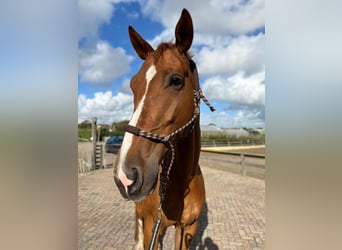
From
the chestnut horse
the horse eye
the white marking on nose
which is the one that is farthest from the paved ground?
the horse eye

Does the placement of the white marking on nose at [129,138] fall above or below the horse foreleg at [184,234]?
above

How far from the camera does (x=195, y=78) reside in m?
1.97

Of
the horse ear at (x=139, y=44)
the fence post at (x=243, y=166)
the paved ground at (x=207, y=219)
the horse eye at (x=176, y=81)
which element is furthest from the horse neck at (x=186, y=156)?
the fence post at (x=243, y=166)

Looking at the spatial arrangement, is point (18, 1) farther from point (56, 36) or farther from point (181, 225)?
point (181, 225)

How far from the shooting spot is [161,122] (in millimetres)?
1544

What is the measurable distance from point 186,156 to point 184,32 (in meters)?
0.96

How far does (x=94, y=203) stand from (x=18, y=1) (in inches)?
261

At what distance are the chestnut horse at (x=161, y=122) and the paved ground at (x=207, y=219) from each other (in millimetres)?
2717

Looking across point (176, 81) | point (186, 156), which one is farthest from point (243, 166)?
point (176, 81)

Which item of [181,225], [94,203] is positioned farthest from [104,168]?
[181,225]

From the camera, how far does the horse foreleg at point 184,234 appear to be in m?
2.52

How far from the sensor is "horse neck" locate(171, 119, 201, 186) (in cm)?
203

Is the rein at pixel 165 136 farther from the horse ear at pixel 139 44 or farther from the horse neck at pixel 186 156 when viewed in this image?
the horse ear at pixel 139 44

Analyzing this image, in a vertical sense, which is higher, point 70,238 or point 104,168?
point 70,238
